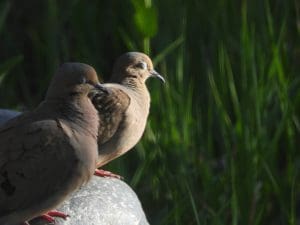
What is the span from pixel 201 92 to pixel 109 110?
4.54 feet

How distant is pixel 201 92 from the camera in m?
6.00

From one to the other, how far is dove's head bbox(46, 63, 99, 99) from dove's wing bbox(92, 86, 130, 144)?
1.47ft

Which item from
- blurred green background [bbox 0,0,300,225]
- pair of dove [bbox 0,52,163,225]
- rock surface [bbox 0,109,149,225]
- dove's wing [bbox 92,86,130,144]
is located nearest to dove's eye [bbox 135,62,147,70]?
blurred green background [bbox 0,0,300,225]

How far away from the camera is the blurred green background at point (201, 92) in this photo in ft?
17.1

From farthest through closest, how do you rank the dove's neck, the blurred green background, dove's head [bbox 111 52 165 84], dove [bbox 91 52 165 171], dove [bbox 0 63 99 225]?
the blurred green background, dove's head [bbox 111 52 165 84], dove [bbox 91 52 165 171], the dove's neck, dove [bbox 0 63 99 225]

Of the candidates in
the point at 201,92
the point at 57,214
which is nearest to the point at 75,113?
the point at 57,214

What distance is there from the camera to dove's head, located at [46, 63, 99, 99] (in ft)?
13.5

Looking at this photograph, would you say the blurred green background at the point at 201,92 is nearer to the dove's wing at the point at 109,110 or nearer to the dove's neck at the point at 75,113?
the dove's wing at the point at 109,110

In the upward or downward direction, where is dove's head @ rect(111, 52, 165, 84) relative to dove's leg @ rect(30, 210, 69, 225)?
upward

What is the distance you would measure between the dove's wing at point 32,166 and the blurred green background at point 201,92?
0.88 metres

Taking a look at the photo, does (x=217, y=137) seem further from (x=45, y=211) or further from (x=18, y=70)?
(x=45, y=211)

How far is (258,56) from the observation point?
218 inches

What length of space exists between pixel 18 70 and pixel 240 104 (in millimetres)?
1384

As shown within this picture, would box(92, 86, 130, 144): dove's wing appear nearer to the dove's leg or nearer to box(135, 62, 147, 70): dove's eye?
box(135, 62, 147, 70): dove's eye
